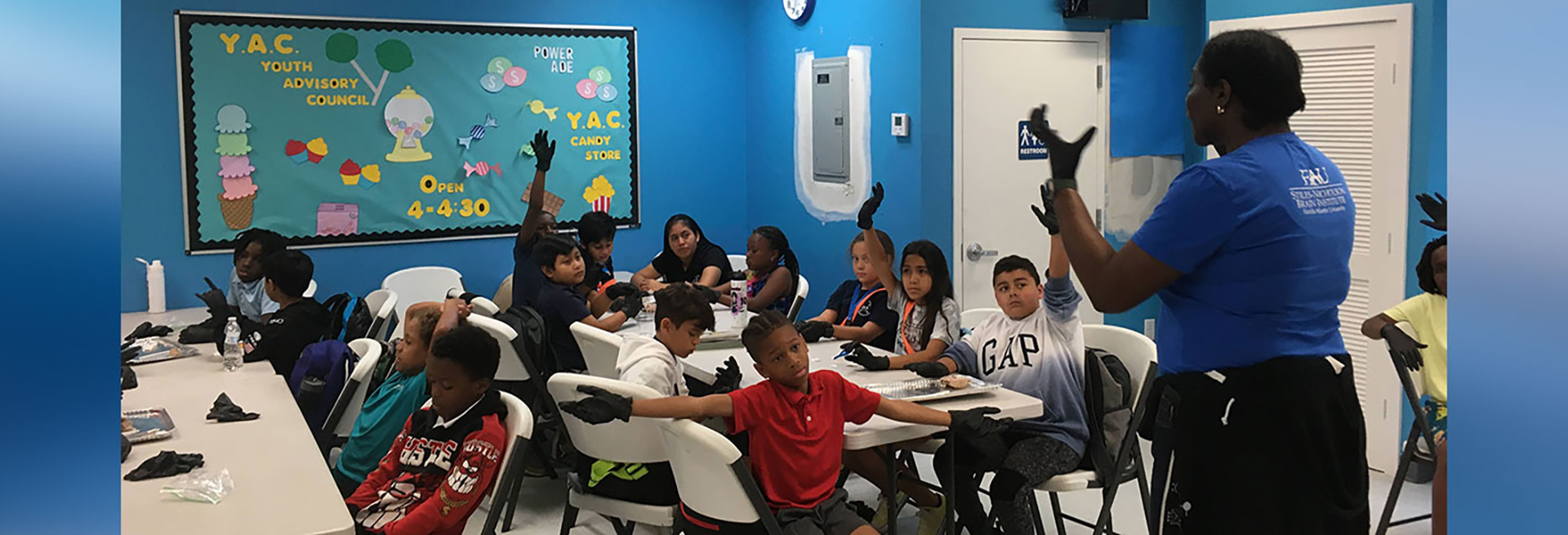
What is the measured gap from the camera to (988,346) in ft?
11.7

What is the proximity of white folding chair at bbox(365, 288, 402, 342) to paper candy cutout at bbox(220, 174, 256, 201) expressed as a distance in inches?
36.2

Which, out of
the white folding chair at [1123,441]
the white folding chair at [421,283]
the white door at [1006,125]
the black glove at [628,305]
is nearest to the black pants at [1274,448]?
the white folding chair at [1123,441]

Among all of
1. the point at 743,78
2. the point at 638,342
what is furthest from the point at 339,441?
the point at 743,78

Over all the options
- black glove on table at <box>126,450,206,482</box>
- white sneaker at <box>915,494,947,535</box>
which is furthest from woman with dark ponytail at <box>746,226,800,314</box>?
black glove on table at <box>126,450,206,482</box>

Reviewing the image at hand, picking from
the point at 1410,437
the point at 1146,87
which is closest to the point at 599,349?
the point at 1410,437

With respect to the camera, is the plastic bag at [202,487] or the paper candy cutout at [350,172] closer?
the plastic bag at [202,487]

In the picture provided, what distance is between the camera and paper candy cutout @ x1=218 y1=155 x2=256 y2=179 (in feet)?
18.2

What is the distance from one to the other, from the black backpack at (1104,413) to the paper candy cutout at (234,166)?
408cm

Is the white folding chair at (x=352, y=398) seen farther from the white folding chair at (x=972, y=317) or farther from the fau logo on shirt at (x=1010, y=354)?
the white folding chair at (x=972, y=317)

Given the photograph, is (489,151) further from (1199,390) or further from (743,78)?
(1199,390)

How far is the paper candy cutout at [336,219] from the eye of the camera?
19.0 feet

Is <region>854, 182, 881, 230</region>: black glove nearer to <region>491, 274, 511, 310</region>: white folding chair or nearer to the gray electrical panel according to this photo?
the gray electrical panel

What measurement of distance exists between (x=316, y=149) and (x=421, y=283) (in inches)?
32.3

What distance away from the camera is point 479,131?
6074 mm
